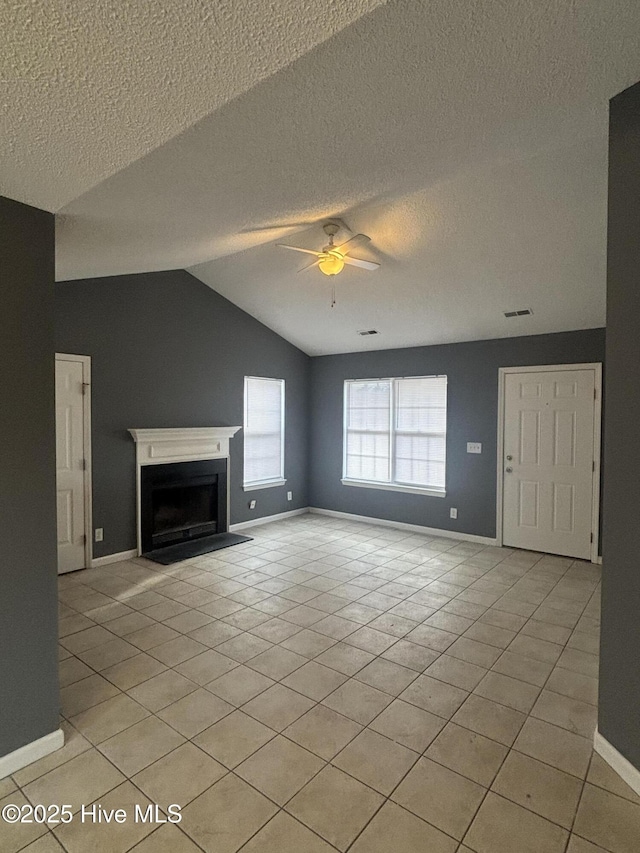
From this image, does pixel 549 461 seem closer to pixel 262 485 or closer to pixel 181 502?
pixel 262 485

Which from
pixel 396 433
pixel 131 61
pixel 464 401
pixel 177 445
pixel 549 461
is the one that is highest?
pixel 131 61

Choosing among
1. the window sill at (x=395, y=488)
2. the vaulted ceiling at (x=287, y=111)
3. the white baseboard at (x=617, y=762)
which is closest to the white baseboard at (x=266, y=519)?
the window sill at (x=395, y=488)

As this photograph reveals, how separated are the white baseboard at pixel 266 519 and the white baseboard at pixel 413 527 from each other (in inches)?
8.2

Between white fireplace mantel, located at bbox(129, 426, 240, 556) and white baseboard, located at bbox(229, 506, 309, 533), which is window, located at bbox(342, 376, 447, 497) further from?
white fireplace mantel, located at bbox(129, 426, 240, 556)

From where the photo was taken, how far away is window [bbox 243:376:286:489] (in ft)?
20.6

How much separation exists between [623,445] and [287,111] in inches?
71.7

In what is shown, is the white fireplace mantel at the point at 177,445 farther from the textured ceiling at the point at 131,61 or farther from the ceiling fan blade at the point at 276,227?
the textured ceiling at the point at 131,61

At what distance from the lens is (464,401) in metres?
5.68

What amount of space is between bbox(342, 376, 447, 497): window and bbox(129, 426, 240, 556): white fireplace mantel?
185 cm

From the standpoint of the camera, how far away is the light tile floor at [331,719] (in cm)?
171

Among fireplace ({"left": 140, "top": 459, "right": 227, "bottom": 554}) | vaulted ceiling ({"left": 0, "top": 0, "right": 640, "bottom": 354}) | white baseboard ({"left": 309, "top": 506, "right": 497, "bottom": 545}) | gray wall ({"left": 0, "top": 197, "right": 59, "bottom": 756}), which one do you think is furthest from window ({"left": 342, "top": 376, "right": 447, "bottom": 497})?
gray wall ({"left": 0, "top": 197, "right": 59, "bottom": 756})

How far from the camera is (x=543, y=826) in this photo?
67.9 inches

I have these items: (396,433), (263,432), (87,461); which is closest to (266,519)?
(263,432)

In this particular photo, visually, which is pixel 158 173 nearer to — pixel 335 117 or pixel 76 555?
pixel 335 117
